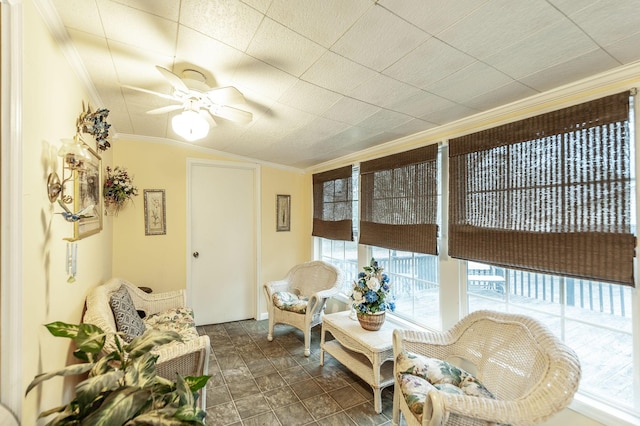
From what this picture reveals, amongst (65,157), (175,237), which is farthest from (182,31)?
(175,237)

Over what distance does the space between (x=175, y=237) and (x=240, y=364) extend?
1761 mm

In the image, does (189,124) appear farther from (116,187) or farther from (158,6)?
(116,187)

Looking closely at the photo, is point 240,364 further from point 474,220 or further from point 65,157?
point 474,220

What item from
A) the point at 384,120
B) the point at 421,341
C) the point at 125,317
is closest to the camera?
the point at 421,341

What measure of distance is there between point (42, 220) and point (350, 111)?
6.34 ft

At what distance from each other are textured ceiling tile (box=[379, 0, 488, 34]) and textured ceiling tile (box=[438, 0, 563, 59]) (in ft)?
0.12

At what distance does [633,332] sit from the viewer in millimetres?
1432

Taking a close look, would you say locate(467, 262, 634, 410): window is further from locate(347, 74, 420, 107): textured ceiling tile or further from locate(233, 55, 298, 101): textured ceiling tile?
locate(233, 55, 298, 101): textured ceiling tile

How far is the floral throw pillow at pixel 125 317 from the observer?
1.94m

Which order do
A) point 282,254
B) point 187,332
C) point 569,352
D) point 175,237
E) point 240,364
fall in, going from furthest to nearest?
point 282,254 → point 175,237 → point 240,364 → point 187,332 → point 569,352

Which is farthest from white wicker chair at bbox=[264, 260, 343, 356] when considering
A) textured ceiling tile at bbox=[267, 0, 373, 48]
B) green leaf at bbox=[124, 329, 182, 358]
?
textured ceiling tile at bbox=[267, 0, 373, 48]

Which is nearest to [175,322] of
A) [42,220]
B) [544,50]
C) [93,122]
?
[42,220]

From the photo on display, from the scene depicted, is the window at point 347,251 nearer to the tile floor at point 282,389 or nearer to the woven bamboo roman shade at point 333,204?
the woven bamboo roman shade at point 333,204

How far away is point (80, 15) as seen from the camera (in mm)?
1335
